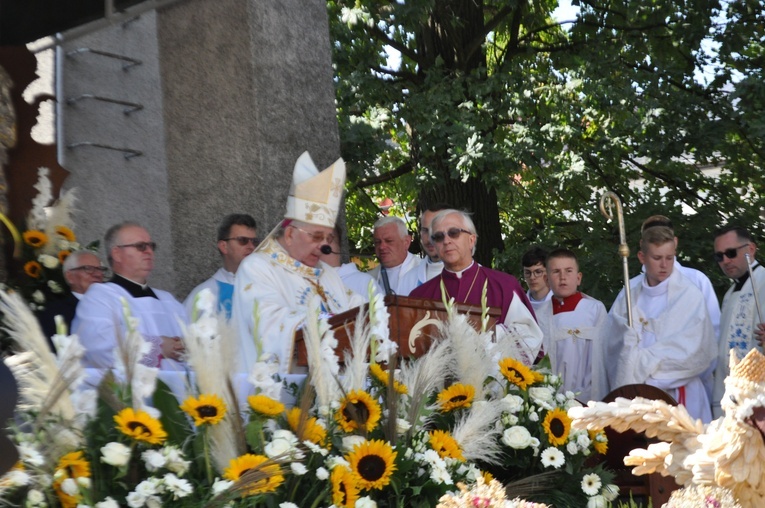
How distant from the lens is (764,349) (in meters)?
6.68

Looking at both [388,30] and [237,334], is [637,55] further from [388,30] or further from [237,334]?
[237,334]

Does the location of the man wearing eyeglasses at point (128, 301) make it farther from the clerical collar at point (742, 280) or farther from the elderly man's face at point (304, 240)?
the clerical collar at point (742, 280)

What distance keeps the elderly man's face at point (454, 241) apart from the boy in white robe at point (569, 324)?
1.48 metres

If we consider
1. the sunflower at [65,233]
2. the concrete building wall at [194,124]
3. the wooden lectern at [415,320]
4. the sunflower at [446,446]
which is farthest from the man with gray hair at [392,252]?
the sunflower at [446,446]

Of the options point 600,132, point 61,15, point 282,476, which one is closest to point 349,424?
point 282,476

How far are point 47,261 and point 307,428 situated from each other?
3032 mm

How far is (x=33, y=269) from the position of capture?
6.03 m

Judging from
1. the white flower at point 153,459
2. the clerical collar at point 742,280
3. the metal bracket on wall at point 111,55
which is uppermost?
the metal bracket on wall at point 111,55

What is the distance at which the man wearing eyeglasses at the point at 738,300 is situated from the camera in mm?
7211

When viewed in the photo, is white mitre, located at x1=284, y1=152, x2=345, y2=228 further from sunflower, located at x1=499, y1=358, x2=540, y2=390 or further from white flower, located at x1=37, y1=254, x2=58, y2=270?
sunflower, located at x1=499, y1=358, x2=540, y2=390

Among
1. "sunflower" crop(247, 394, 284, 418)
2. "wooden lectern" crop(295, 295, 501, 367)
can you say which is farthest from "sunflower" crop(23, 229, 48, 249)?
"sunflower" crop(247, 394, 284, 418)

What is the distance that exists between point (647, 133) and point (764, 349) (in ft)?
12.9

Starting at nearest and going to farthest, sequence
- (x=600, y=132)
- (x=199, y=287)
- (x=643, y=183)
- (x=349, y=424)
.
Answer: (x=349, y=424) < (x=199, y=287) < (x=600, y=132) < (x=643, y=183)

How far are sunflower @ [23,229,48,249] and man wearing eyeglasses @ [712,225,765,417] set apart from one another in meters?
4.23
